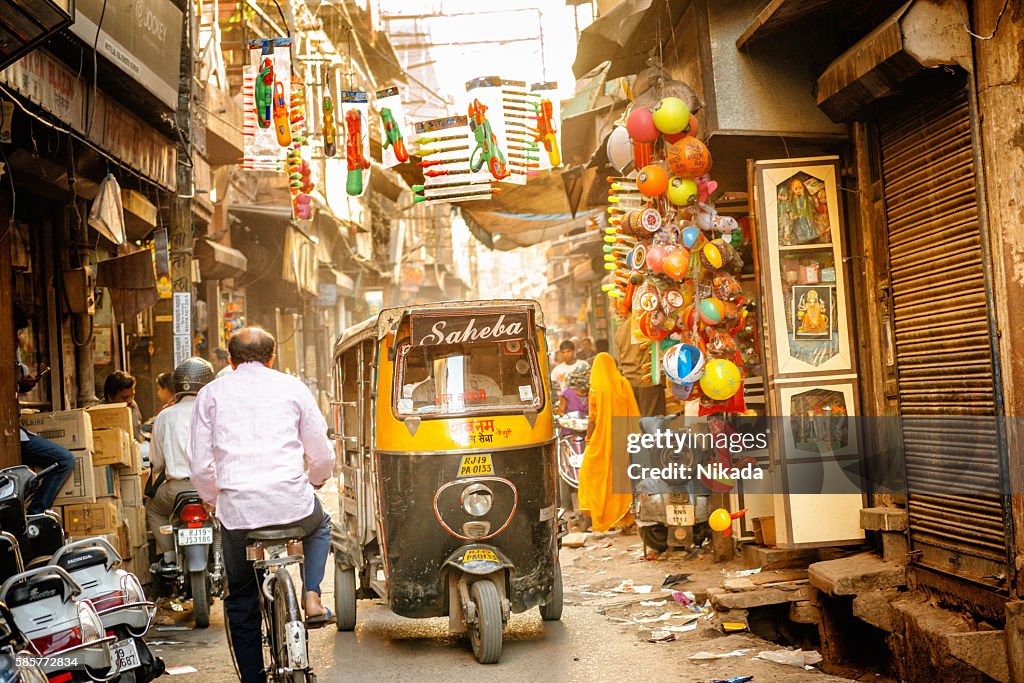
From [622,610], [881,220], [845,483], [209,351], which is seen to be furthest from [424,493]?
[209,351]

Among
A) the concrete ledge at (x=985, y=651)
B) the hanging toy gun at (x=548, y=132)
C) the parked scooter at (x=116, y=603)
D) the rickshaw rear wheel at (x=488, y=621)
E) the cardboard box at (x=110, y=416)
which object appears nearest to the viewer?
the parked scooter at (x=116, y=603)

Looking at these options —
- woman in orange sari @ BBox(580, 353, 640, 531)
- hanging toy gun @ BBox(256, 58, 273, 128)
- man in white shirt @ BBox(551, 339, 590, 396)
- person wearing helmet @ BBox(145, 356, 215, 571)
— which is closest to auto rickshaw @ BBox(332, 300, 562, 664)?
person wearing helmet @ BBox(145, 356, 215, 571)

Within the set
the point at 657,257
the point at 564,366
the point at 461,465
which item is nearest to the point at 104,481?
the point at 461,465

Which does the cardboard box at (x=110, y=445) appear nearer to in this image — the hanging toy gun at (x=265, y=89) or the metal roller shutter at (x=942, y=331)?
the hanging toy gun at (x=265, y=89)

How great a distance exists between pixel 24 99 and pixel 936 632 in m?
6.97

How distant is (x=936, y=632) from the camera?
616cm

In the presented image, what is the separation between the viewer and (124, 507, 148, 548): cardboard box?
902 centimetres

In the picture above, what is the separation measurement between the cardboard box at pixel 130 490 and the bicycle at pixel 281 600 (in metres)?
4.26

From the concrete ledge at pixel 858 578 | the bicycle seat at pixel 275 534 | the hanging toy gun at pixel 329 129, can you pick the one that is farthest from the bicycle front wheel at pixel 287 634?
the hanging toy gun at pixel 329 129

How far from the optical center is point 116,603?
5418 mm

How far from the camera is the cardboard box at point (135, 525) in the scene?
9.02 m

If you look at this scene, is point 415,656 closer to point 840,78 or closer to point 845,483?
point 845,483

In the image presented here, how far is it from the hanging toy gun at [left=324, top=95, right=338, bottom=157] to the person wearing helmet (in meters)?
5.58

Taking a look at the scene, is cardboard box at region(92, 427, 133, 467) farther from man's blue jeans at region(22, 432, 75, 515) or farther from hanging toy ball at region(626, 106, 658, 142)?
hanging toy ball at region(626, 106, 658, 142)
